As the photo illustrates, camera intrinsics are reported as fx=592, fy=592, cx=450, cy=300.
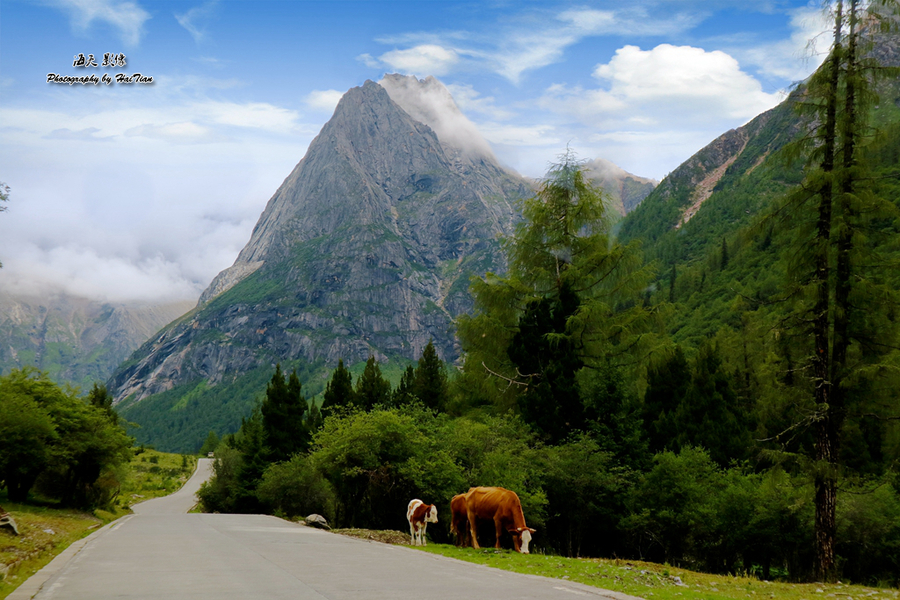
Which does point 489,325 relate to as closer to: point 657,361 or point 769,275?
point 657,361

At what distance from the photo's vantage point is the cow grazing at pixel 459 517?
21.9 metres

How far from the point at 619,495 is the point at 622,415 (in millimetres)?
4735

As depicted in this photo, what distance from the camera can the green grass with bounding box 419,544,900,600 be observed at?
12.2 meters

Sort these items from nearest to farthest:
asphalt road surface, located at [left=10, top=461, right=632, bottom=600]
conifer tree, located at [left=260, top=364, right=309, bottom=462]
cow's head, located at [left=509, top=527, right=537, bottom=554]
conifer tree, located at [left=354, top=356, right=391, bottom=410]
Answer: asphalt road surface, located at [left=10, top=461, right=632, bottom=600], cow's head, located at [left=509, top=527, right=537, bottom=554], conifer tree, located at [left=260, top=364, right=309, bottom=462], conifer tree, located at [left=354, top=356, right=391, bottom=410]

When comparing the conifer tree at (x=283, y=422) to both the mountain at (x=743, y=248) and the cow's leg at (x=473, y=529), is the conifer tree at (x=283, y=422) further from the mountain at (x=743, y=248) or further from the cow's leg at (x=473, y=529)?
the cow's leg at (x=473, y=529)

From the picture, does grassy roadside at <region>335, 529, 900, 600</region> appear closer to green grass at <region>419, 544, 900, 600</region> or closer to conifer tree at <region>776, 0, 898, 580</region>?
green grass at <region>419, 544, 900, 600</region>

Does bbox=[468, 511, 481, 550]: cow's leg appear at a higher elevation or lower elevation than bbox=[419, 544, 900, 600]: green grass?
lower

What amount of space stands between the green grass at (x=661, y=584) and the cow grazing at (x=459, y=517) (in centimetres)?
335

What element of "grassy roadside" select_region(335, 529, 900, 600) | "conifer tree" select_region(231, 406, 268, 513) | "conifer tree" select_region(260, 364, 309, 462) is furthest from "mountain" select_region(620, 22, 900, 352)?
"conifer tree" select_region(231, 406, 268, 513)

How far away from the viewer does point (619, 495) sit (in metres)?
29.5

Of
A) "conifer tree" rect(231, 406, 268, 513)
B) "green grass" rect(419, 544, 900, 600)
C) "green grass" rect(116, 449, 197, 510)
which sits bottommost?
"green grass" rect(116, 449, 197, 510)

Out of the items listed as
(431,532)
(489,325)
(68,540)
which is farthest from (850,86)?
(68,540)

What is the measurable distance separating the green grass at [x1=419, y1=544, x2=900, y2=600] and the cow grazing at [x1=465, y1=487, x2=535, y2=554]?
1404 mm

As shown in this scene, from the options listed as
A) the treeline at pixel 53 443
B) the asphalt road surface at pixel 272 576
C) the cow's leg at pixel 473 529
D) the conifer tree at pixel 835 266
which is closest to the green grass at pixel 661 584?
the asphalt road surface at pixel 272 576
